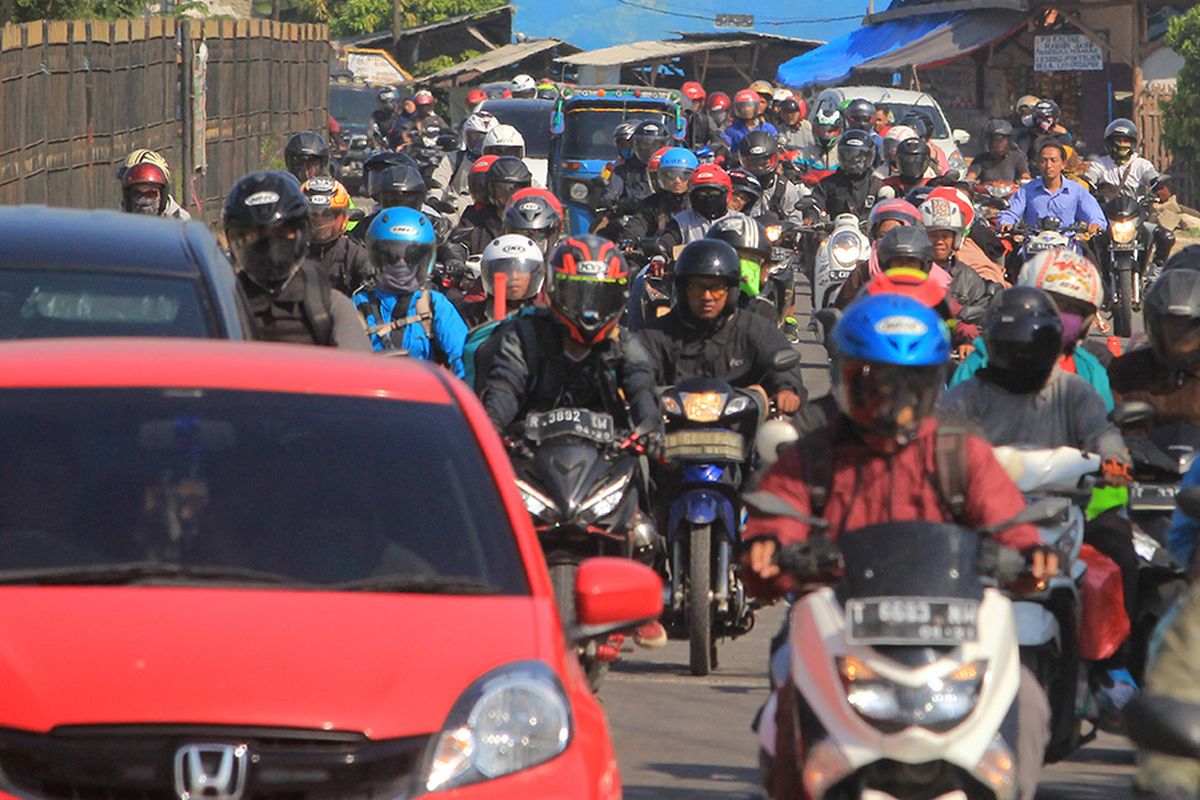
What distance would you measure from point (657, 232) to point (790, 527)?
13378mm

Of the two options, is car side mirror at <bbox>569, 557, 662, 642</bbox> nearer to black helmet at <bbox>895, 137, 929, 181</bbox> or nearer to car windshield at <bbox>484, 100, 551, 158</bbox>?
black helmet at <bbox>895, 137, 929, 181</bbox>

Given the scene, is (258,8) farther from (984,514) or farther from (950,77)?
(984,514)

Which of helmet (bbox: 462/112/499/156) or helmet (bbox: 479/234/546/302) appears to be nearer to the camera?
helmet (bbox: 479/234/546/302)

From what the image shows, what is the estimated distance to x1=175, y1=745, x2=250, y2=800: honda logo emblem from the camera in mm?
4582

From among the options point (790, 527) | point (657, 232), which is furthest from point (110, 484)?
point (657, 232)

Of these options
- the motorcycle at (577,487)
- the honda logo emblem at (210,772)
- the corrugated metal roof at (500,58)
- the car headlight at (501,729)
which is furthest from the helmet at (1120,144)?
the corrugated metal roof at (500,58)

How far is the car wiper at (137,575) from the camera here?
17.0ft

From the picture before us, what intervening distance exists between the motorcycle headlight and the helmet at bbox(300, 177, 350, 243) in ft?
29.0

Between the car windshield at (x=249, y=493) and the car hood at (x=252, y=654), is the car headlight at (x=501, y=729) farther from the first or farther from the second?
the car windshield at (x=249, y=493)

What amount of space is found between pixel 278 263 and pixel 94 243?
232 cm

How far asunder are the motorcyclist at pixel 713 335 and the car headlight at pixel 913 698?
17.3 ft

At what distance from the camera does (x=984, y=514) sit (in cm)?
616

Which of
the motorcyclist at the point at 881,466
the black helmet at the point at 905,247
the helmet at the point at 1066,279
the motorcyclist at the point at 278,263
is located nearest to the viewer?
the motorcyclist at the point at 881,466

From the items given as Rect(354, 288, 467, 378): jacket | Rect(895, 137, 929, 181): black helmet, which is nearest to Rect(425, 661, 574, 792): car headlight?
Rect(354, 288, 467, 378): jacket
